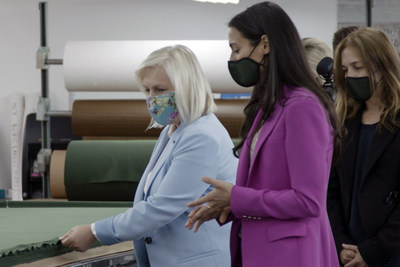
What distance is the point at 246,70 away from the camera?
1.59m

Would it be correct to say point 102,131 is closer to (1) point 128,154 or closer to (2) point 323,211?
(1) point 128,154

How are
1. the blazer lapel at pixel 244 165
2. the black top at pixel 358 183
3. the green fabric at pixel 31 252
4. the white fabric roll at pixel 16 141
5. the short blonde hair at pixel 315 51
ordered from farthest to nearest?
the white fabric roll at pixel 16 141, the short blonde hair at pixel 315 51, the black top at pixel 358 183, the green fabric at pixel 31 252, the blazer lapel at pixel 244 165

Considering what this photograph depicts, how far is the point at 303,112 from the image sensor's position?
4.89ft

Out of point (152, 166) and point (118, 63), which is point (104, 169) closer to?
point (118, 63)

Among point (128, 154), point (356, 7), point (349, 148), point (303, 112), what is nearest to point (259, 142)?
point (303, 112)

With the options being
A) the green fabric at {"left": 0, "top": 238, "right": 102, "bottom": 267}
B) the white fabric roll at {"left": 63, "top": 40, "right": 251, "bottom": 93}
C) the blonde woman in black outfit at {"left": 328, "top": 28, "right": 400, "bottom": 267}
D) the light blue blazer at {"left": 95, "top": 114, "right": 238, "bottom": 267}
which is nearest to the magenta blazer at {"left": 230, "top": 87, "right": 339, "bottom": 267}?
the light blue blazer at {"left": 95, "top": 114, "right": 238, "bottom": 267}

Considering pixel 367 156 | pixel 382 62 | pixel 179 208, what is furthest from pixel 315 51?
pixel 179 208

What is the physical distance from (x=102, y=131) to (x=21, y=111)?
76.0 inches

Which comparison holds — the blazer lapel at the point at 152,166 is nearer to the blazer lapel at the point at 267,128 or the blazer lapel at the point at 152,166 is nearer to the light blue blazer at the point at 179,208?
the light blue blazer at the point at 179,208

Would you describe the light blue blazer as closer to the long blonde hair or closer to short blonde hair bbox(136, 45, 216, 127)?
short blonde hair bbox(136, 45, 216, 127)

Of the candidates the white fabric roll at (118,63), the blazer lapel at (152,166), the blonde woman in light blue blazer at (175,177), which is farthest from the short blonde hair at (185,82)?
the white fabric roll at (118,63)

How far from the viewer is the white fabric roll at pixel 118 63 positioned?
3.97 meters

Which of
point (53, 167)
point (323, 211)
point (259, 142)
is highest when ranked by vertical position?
point (259, 142)

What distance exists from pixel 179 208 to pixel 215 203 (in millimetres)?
372
